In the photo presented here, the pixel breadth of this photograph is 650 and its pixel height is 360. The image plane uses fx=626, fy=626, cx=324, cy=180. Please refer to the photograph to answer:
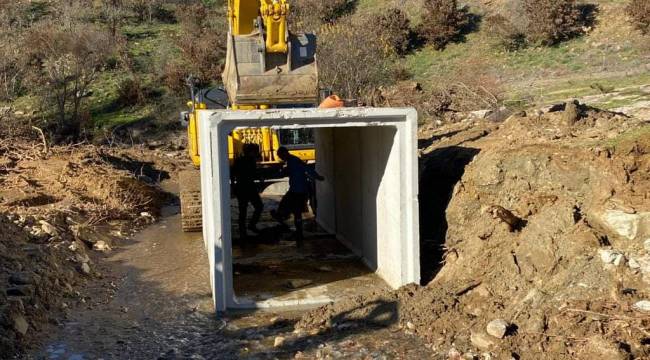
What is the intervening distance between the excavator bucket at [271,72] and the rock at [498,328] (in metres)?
6.78

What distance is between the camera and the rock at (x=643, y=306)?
496 cm

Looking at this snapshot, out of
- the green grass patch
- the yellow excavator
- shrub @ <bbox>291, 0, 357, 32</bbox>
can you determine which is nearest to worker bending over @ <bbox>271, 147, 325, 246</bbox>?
the yellow excavator

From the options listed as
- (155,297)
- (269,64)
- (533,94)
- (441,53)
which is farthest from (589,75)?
(155,297)

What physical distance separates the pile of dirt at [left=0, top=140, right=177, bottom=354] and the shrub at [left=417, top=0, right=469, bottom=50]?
13.8 metres

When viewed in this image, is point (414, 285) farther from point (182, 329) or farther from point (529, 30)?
point (529, 30)

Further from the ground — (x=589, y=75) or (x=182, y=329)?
(x=589, y=75)

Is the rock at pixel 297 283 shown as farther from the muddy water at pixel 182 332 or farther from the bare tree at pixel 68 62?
the bare tree at pixel 68 62

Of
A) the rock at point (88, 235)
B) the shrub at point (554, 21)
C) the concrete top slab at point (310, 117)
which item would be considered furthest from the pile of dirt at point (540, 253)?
the shrub at point (554, 21)

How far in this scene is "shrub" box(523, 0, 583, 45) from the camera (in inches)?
957

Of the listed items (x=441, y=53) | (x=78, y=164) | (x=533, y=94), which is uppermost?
(x=441, y=53)

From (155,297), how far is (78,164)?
8632mm

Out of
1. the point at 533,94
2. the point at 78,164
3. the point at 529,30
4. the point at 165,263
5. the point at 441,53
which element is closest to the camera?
the point at 165,263

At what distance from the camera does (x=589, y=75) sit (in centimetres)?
1980

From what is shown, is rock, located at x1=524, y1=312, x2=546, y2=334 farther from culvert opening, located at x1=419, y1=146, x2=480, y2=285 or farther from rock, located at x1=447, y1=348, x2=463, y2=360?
culvert opening, located at x1=419, y1=146, x2=480, y2=285
